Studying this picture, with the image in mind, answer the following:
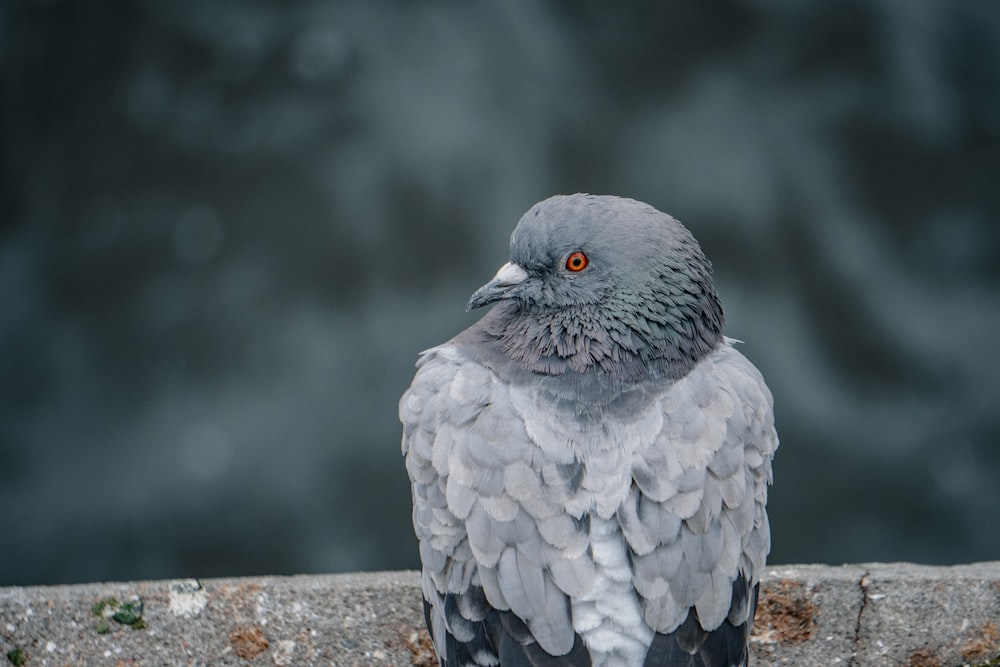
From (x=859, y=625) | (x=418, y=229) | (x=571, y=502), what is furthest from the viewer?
(x=418, y=229)

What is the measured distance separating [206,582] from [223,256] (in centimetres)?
406

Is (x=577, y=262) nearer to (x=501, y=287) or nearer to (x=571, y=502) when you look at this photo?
(x=501, y=287)

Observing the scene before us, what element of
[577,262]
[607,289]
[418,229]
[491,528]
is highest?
[418,229]

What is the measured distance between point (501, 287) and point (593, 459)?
0.81 metres

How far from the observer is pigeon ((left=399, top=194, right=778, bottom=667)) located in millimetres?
3336

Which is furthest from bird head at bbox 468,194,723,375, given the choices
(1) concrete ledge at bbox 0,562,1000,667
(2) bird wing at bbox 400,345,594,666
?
(1) concrete ledge at bbox 0,562,1000,667

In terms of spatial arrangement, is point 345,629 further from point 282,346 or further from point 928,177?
point 928,177

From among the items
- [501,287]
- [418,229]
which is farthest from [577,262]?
[418,229]

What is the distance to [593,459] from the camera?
3529mm

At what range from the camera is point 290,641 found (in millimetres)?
4102

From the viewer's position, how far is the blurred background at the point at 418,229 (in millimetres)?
7586

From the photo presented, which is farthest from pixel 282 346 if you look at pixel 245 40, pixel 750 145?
pixel 750 145

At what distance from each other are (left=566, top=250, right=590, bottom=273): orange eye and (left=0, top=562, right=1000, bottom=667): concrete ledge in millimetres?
1414

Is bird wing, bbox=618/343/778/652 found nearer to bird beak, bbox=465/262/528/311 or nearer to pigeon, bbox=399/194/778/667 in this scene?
pigeon, bbox=399/194/778/667
